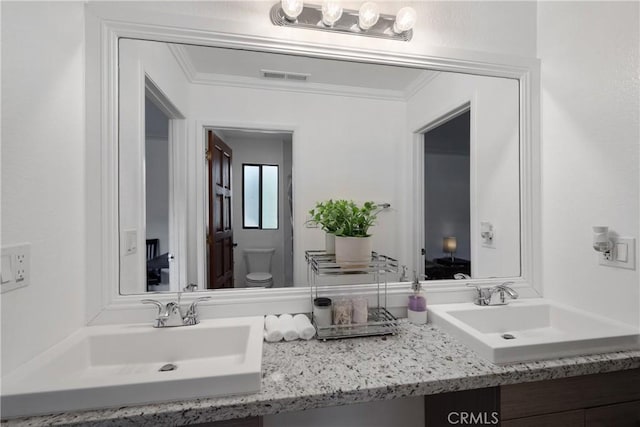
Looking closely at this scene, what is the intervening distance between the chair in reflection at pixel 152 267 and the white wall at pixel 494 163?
1.27m

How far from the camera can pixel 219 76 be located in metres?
1.21

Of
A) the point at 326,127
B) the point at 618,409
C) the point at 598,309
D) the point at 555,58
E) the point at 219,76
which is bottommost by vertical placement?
the point at 618,409

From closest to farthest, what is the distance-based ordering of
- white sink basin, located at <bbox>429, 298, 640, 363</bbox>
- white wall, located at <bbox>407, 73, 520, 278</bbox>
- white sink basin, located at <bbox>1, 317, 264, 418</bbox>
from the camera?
white sink basin, located at <bbox>1, 317, 264, 418</bbox>
white sink basin, located at <bbox>429, 298, 640, 363</bbox>
white wall, located at <bbox>407, 73, 520, 278</bbox>

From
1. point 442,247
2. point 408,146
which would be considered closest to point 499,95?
point 408,146

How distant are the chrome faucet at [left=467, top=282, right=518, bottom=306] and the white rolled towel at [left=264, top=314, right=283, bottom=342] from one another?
2.97 feet

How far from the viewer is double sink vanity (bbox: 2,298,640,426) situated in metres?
0.69

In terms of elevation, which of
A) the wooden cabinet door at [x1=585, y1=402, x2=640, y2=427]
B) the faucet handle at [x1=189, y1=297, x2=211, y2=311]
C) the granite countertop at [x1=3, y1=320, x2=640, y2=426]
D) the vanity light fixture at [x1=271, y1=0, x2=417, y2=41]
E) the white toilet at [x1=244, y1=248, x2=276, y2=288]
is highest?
the vanity light fixture at [x1=271, y1=0, x2=417, y2=41]

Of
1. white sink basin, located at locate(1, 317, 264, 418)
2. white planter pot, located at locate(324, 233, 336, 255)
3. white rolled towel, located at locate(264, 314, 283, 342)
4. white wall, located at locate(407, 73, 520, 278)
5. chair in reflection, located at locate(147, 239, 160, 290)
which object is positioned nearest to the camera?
white sink basin, located at locate(1, 317, 264, 418)

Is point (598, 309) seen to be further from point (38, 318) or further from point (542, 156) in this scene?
point (38, 318)

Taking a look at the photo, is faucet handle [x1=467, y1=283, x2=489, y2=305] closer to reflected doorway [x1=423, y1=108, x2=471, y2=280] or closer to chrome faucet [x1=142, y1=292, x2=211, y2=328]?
reflected doorway [x1=423, y1=108, x2=471, y2=280]

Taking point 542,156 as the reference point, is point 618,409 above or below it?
below

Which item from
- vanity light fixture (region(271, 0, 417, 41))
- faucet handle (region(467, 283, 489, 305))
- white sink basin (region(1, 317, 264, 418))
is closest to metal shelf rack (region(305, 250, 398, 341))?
white sink basin (region(1, 317, 264, 418))

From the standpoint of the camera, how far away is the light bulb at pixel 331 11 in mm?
1151

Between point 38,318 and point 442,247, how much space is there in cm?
155
